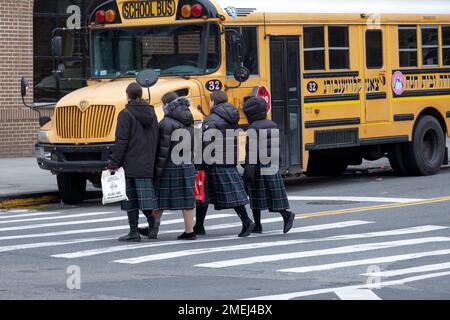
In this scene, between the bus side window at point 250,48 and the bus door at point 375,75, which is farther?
the bus door at point 375,75

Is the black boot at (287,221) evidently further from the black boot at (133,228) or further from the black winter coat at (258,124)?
the black boot at (133,228)

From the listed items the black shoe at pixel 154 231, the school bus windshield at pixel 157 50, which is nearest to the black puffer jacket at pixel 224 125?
the black shoe at pixel 154 231

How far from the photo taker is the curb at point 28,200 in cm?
1903

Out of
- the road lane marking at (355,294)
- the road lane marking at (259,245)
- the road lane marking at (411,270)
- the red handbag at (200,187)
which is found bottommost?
the road lane marking at (411,270)

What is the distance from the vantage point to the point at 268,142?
14445 millimetres

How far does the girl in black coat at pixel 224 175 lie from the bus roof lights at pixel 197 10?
13.6ft

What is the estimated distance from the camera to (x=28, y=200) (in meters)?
19.4

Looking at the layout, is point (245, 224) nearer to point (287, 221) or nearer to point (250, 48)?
point (287, 221)

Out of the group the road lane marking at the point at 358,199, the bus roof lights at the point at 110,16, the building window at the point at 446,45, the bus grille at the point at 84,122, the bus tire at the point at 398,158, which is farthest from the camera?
the building window at the point at 446,45

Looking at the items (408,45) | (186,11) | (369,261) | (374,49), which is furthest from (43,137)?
(369,261)
